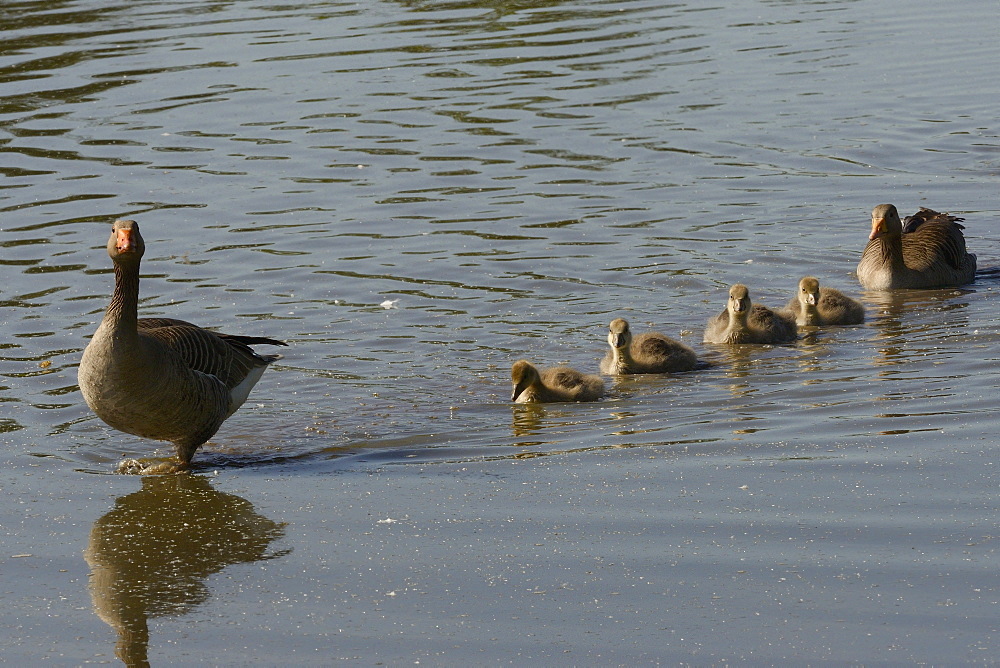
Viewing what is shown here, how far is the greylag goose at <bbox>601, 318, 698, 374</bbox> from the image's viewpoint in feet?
32.5

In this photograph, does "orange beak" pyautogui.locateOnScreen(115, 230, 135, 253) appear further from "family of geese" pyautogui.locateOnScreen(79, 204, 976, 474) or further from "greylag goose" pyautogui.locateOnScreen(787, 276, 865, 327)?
"greylag goose" pyautogui.locateOnScreen(787, 276, 865, 327)

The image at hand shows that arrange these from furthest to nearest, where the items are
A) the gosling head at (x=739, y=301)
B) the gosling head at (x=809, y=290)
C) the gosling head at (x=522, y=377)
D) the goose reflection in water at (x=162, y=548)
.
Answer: the gosling head at (x=809, y=290) → the gosling head at (x=739, y=301) → the gosling head at (x=522, y=377) → the goose reflection in water at (x=162, y=548)

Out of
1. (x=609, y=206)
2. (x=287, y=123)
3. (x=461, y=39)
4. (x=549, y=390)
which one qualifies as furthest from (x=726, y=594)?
(x=461, y=39)

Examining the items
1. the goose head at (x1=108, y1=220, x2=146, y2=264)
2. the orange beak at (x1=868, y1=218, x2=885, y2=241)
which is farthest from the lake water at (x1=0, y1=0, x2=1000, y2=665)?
the goose head at (x1=108, y1=220, x2=146, y2=264)

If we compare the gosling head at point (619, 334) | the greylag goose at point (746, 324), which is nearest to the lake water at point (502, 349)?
the greylag goose at point (746, 324)

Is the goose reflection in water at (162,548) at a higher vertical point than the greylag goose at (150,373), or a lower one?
lower

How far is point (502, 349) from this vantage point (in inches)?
414

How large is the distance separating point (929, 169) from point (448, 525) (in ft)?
34.3

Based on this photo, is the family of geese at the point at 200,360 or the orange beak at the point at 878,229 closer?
the family of geese at the point at 200,360

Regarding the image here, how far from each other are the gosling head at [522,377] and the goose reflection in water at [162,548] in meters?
2.20

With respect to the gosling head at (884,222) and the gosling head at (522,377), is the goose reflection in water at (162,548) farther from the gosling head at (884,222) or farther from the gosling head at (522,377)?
the gosling head at (884,222)

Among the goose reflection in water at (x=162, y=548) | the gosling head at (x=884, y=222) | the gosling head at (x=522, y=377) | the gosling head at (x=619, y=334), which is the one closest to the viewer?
the goose reflection in water at (x=162, y=548)

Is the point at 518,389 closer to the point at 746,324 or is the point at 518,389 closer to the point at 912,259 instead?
the point at 746,324

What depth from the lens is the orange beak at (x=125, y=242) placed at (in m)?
7.65
